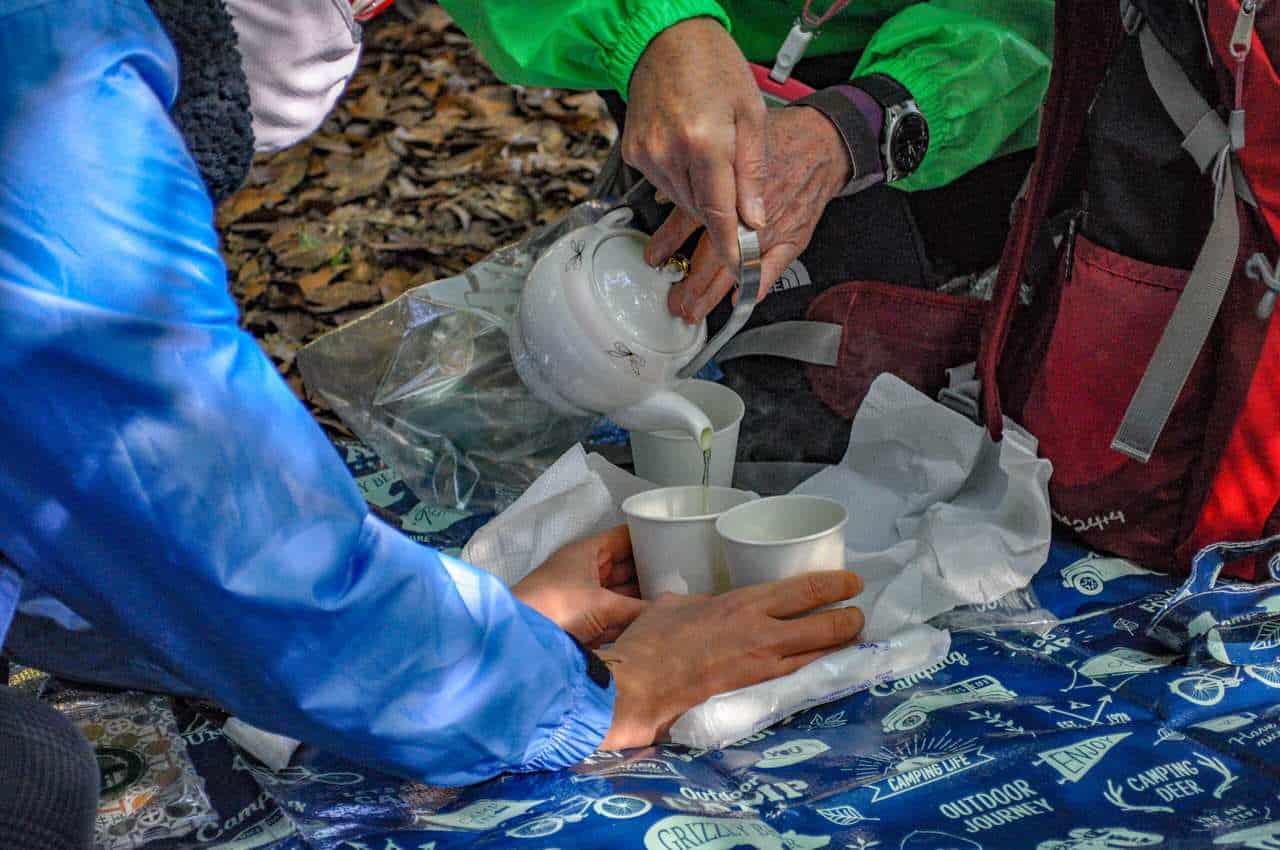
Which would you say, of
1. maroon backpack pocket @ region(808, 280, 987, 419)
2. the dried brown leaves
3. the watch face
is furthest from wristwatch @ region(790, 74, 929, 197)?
the dried brown leaves

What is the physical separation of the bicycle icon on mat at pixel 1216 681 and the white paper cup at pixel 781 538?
36 cm

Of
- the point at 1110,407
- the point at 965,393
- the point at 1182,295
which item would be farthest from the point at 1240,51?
the point at 965,393

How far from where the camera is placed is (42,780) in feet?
2.71

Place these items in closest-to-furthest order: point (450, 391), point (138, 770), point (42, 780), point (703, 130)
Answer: point (42, 780), point (138, 770), point (703, 130), point (450, 391)

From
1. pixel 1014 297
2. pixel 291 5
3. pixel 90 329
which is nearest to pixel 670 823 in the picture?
pixel 90 329

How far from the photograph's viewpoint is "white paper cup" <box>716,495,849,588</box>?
1354mm

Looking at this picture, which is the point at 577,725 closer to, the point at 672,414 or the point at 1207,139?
the point at 672,414

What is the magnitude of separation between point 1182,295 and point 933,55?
1.66 ft

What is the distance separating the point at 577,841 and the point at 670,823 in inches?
3.1

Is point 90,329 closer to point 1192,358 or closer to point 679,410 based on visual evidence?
point 679,410

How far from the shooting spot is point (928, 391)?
1.72 metres

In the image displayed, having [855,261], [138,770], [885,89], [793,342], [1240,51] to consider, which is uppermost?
[1240,51]

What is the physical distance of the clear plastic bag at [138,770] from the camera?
113 cm

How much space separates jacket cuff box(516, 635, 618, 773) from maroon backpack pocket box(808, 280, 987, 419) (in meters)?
0.71
